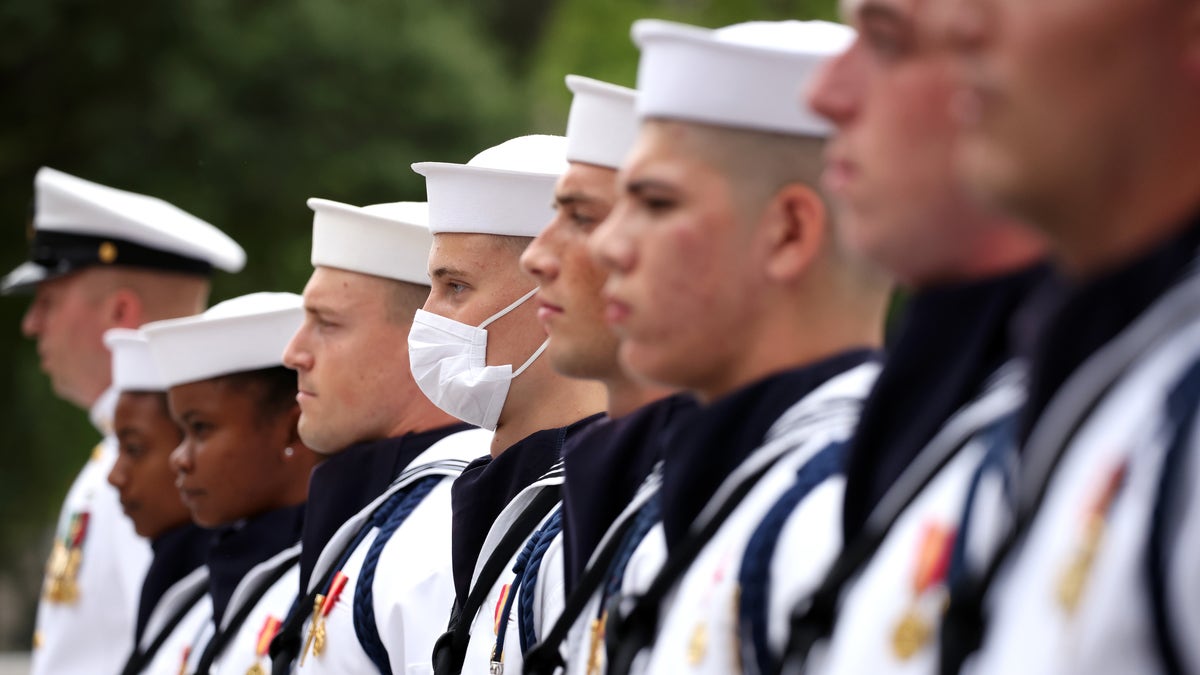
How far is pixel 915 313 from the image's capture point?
2.63m

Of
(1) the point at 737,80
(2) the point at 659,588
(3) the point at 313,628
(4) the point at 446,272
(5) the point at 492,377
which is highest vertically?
(1) the point at 737,80

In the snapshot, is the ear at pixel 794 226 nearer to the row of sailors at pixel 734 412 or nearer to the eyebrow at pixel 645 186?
the row of sailors at pixel 734 412

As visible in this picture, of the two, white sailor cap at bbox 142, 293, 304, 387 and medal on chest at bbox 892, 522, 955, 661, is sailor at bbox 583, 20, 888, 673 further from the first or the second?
white sailor cap at bbox 142, 293, 304, 387

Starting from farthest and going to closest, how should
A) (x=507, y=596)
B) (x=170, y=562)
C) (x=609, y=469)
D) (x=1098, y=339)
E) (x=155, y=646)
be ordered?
(x=170, y=562)
(x=155, y=646)
(x=507, y=596)
(x=609, y=469)
(x=1098, y=339)

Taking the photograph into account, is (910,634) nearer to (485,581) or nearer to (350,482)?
(485,581)

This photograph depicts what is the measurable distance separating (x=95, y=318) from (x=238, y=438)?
2988 mm

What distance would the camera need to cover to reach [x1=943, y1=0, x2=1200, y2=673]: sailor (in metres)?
2.01

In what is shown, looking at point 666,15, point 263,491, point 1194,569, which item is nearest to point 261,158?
point 666,15

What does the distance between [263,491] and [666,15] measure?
1542cm

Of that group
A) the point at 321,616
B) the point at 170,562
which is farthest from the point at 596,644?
the point at 170,562

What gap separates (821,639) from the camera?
2.58 m

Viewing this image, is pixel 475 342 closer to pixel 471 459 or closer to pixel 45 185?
→ pixel 471 459

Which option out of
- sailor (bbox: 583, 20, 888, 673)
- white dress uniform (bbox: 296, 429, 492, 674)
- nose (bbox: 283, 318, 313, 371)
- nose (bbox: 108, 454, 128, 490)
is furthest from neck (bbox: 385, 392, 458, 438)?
sailor (bbox: 583, 20, 888, 673)

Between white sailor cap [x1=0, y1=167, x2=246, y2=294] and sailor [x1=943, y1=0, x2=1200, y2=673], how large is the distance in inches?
303
